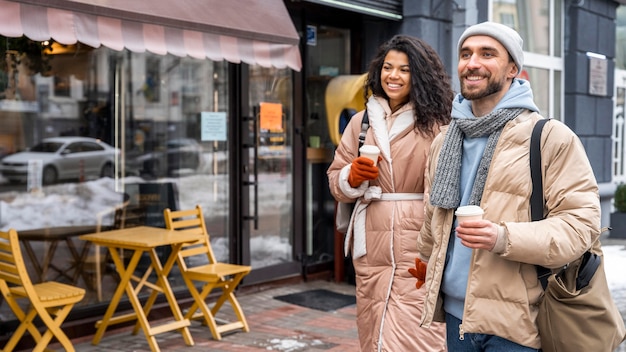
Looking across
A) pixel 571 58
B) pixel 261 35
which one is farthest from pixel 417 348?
pixel 571 58

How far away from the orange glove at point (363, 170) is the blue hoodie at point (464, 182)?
3.11 ft

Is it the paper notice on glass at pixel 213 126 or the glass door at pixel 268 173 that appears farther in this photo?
the glass door at pixel 268 173

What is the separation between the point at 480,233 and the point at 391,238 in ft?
4.84

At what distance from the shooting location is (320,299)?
7340 millimetres

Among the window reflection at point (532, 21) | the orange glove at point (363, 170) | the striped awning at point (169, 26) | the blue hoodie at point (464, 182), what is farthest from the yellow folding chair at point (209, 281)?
the window reflection at point (532, 21)

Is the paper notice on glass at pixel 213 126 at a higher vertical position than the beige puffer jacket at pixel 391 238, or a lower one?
higher

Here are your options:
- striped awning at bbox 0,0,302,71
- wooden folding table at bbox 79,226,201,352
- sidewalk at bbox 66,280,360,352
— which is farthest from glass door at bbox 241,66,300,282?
wooden folding table at bbox 79,226,201,352

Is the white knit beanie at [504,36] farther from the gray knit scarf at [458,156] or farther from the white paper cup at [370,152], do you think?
the white paper cup at [370,152]

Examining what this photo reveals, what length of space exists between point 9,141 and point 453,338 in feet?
13.8

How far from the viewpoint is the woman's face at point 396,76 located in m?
3.93

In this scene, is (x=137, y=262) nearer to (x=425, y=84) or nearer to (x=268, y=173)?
(x=268, y=173)

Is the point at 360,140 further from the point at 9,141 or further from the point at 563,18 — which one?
the point at 563,18

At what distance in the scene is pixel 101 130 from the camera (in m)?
6.43

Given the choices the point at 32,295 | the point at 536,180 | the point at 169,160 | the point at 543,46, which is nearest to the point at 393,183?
the point at 536,180
